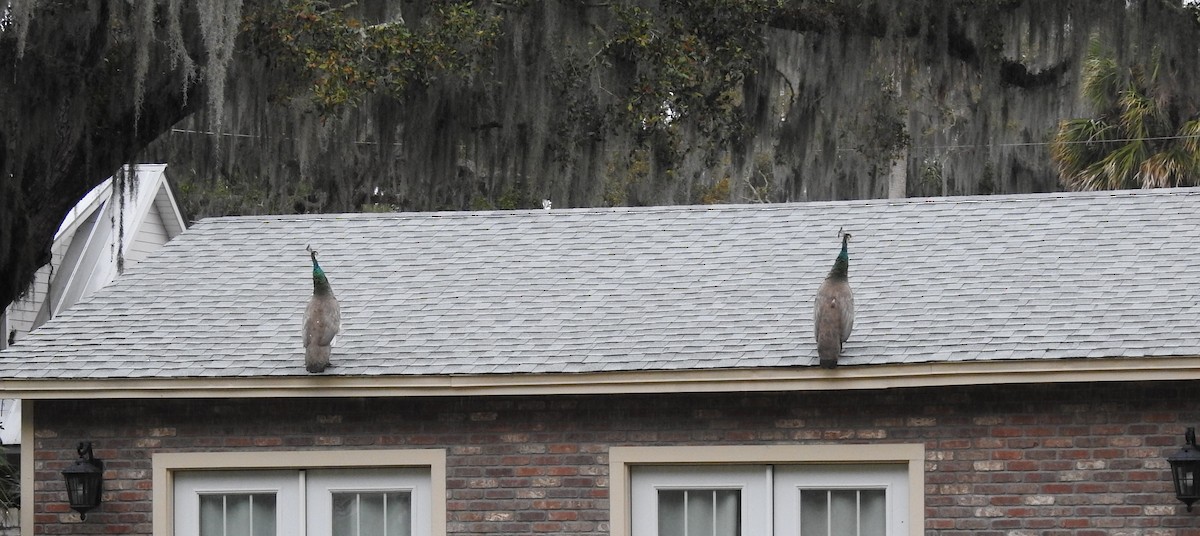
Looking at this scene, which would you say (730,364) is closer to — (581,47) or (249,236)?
(249,236)

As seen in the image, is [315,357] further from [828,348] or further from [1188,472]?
[1188,472]

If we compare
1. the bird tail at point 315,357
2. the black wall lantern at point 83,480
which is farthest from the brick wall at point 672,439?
the bird tail at point 315,357

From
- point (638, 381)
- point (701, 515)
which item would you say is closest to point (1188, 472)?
point (701, 515)

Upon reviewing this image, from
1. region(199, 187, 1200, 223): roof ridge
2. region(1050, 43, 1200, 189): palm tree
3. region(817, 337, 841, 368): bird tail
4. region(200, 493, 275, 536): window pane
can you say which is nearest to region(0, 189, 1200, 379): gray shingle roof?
region(199, 187, 1200, 223): roof ridge

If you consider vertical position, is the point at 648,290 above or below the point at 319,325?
above

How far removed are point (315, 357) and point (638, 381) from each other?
A: 5.74 ft

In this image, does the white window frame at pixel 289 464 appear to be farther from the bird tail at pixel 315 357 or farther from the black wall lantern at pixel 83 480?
the bird tail at pixel 315 357

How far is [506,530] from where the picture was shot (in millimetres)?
9789

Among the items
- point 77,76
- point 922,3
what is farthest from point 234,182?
point 922,3

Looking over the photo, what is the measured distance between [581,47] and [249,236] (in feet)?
19.4

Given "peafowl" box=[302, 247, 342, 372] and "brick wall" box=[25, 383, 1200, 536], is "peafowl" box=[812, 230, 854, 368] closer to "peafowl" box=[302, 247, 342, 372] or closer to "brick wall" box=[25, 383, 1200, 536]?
"brick wall" box=[25, 383, 1200, 536]

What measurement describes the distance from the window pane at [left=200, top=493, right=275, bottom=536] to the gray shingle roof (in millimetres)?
814

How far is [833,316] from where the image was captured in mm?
9039

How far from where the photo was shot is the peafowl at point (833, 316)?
9.04m
